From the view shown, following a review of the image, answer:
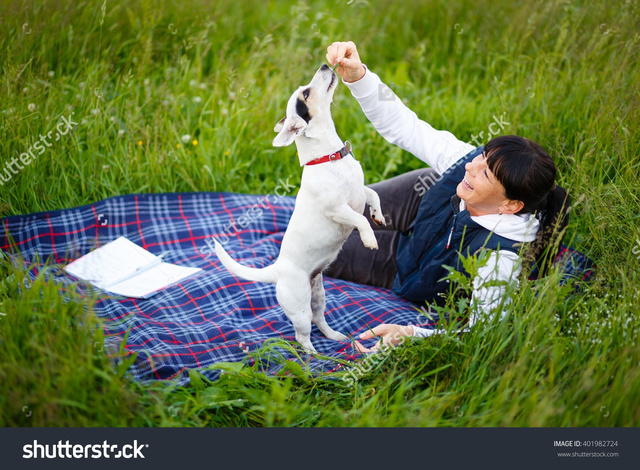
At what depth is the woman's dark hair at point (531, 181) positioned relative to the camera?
2299 millimetres

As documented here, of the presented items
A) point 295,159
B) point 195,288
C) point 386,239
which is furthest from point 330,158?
point 295,159

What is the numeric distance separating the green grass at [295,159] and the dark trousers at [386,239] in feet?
2.82

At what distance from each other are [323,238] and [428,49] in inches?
146

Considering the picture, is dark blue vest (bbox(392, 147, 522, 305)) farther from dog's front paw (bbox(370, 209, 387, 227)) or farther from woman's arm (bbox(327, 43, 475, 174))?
dog's front paw (bbox(370, 209, 387, 227))

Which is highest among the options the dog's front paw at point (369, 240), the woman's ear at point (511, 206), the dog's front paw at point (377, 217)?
the woman's ear at point (511, 206)

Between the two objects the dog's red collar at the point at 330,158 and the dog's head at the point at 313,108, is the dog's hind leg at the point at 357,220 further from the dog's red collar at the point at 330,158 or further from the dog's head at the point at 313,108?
the dog's head at the point at 313,108

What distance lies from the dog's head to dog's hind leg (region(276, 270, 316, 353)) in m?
0.62

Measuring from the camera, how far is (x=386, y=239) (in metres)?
3.16

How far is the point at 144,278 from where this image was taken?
10.1 ft

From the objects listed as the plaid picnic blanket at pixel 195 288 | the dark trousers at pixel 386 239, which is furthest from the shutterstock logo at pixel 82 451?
the dark trousers at pixel 386 239

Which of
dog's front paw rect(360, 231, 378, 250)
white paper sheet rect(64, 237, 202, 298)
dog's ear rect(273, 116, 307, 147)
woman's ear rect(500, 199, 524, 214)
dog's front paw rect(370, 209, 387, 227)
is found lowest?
white paper sheet rect(64, 237, 202, 298)

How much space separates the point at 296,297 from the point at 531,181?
1140 millimetres

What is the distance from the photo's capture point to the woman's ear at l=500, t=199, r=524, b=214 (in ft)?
7.93

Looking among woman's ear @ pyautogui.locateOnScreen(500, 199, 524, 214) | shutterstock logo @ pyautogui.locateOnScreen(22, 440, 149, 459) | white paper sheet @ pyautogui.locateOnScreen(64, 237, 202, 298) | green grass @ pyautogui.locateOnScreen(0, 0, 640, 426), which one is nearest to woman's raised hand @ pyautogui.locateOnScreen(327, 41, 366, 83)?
woman's ear @ pyautogui.locateOnScreen(500, 199, 524, 214)
